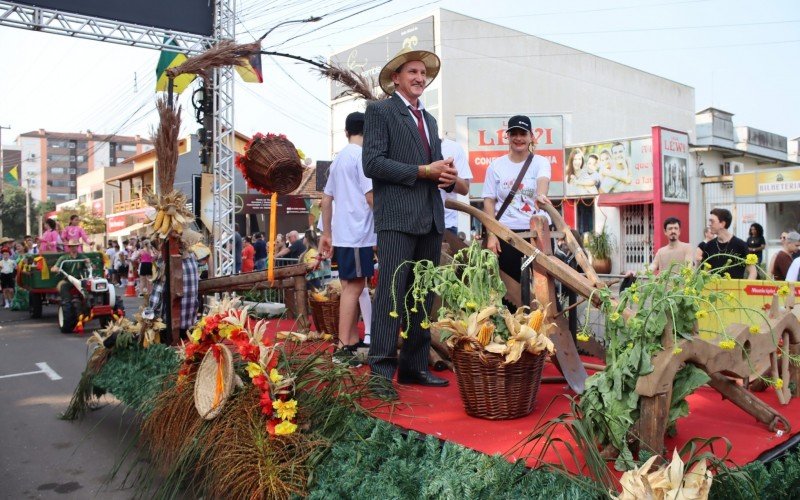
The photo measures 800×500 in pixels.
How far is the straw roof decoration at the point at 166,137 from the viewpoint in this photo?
184 inches

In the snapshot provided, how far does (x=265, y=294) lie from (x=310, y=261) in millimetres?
2515

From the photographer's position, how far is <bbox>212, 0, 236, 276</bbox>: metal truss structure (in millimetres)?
11023

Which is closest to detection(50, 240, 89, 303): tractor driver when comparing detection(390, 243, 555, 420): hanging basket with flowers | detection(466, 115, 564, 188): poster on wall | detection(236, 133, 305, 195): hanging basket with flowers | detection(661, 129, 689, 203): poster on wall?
detection(236, 133, 305, 195): hanging basket with flowers

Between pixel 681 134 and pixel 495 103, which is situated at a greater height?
pixel 495 103

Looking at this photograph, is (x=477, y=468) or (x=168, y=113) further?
(x=168, y=113)

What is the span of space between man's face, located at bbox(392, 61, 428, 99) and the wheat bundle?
3.81m

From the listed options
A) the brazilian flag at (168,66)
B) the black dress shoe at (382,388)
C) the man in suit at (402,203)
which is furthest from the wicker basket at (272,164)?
the brazilian flag at (168,66)

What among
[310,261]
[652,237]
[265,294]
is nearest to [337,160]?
[310,261]

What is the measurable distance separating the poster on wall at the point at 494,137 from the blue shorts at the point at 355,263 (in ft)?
58.1

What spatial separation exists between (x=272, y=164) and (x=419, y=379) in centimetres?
307

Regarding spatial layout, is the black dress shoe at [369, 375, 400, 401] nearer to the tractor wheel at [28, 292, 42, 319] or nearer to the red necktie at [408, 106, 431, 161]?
the red necktie at [408, 106, 431, 161]

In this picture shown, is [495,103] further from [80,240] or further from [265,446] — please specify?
[265,446]

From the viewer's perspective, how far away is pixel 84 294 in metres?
11.4

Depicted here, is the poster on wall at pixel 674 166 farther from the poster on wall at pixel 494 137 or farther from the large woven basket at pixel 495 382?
the large woven basket at pixel 495 382
